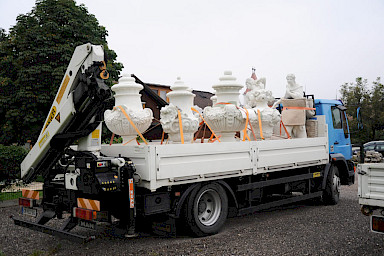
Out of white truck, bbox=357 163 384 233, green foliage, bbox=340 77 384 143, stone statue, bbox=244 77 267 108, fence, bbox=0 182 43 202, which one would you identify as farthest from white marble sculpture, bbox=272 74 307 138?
green foliage, bbox=340 77 384 143

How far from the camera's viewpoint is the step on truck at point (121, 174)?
16.8ft

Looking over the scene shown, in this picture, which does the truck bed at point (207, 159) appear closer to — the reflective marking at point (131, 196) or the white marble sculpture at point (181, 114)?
the reflective marking at point (131, 196)

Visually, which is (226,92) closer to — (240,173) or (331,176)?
(240,173)

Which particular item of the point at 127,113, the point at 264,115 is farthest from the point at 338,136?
the point at 127,113

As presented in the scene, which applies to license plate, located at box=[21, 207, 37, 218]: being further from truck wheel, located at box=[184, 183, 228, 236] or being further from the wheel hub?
the wheel hub

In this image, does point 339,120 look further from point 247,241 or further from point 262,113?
point 247,241

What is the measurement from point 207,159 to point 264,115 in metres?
2.57

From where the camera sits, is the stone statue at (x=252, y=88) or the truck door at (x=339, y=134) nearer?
the stone statue at (x=252, y=88)

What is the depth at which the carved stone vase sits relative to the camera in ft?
26.6

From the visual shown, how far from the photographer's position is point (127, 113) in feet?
23.1

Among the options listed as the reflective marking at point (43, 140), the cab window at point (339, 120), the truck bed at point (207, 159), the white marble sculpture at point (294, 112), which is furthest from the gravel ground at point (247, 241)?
the cab window at point (339, 120)

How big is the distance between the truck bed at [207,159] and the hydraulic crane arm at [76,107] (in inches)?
27.5

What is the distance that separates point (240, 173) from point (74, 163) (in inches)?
103

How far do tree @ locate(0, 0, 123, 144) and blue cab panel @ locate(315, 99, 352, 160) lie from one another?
7458 mm
